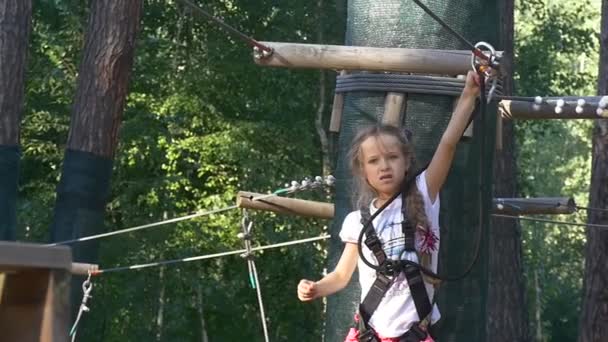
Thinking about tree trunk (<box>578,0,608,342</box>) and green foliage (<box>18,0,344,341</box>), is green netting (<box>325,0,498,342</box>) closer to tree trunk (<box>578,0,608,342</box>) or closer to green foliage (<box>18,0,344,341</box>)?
tree trunk (<box>578,0,608,342</box>)

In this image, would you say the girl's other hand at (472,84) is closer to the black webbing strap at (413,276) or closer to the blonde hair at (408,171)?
the blonde hair at (408,171)

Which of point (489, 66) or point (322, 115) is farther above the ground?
point (322, 115)

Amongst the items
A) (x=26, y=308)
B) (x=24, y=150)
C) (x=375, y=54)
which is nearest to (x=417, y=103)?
(x=375, y=54)

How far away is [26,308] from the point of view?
2.18 meters

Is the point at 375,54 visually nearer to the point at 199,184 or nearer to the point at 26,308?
the point at 26,308

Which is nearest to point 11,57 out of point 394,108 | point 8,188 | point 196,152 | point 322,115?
point 8,188

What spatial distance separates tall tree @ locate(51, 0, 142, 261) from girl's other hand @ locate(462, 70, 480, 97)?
7.78 m

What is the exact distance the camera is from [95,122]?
39.9 feet

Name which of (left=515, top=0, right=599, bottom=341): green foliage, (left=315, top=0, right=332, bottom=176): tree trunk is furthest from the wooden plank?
(left=515, top=0, right=599, bottom=341): green foliage

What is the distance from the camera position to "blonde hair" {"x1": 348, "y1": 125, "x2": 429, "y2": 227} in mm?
4145

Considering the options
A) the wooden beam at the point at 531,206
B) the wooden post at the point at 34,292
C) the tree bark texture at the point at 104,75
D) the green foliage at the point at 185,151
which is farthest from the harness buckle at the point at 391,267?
the green foliage at the point at 185,151

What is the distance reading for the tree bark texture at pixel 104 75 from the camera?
12.0 m

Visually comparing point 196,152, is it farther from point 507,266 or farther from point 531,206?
point 531,206

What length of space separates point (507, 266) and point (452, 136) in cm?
1251
